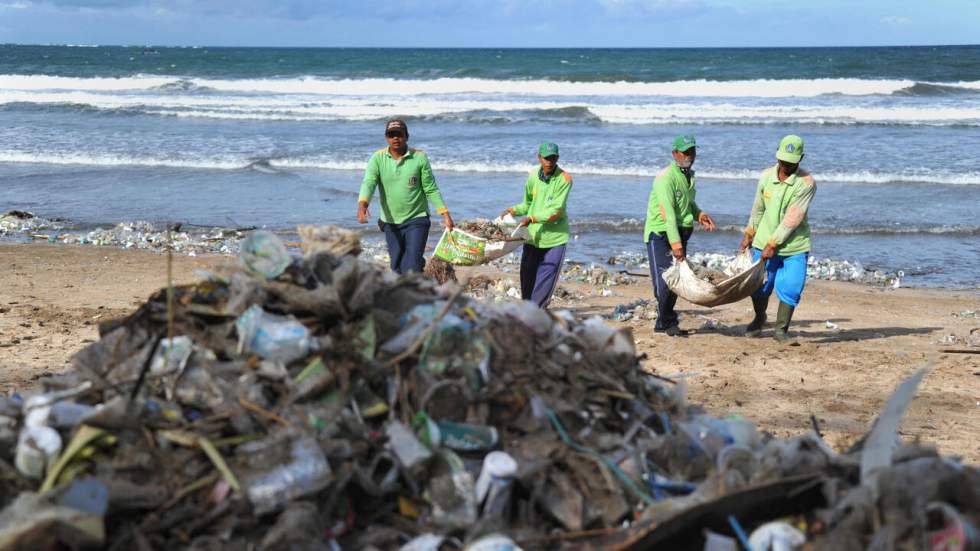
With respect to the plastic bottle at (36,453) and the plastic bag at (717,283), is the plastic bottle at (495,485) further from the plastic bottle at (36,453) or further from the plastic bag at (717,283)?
the plastic bag at (717,283)

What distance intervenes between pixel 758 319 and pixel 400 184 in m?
3.29

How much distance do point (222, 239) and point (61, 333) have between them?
455cm

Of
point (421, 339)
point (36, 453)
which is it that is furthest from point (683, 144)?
point (36, 453)

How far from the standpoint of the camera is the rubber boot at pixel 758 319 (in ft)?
26.6

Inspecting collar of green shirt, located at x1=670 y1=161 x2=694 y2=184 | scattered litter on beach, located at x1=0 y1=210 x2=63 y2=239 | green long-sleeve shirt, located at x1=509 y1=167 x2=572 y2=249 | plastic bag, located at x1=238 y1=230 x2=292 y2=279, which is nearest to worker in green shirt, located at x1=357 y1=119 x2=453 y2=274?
green long-sleeve shirt, located at x1=509 y1=167 x2=572 y2=249

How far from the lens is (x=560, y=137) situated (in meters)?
22.8

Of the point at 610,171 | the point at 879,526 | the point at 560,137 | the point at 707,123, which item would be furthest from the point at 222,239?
the point at 707,123

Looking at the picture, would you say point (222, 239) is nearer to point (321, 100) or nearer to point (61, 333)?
point (61, 333)

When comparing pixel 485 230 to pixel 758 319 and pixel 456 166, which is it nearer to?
pixel 758 319

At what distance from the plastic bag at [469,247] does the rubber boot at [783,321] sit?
2.29 meters

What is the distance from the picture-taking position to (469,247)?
785cm

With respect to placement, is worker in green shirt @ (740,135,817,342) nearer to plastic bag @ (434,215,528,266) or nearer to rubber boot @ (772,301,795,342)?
rubber boot @ (772,301,795,342)

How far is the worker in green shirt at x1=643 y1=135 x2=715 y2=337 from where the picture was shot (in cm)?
774

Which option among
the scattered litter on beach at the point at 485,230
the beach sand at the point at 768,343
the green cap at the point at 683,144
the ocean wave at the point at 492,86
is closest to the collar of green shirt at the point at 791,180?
the green cap at the point at 683,144
